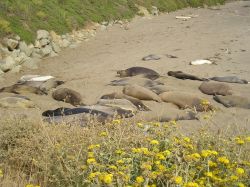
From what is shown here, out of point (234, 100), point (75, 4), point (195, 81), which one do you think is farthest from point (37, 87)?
point (75, 4)

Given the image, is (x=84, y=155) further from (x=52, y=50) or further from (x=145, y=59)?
(x=52, y=50)

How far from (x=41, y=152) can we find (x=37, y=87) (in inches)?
227

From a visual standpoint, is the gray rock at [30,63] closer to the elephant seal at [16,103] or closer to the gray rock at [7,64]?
the gray rock at [7,64]

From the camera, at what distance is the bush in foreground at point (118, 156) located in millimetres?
3748

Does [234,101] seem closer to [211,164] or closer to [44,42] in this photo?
[211,164]

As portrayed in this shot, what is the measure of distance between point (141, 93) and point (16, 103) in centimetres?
241

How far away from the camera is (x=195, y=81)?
1084cm

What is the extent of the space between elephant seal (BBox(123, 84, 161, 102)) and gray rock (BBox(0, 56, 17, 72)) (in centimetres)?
499

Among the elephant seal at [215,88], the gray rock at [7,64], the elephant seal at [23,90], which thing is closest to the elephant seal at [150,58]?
the gray rock at [7,64]

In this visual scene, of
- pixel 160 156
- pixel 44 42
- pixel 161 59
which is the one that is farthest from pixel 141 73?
pixel 160 156

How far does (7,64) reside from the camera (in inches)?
518

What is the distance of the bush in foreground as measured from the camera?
375 centimetres

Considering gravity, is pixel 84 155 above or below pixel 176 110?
above

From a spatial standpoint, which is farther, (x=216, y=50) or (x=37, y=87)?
(x=216, y=50)
